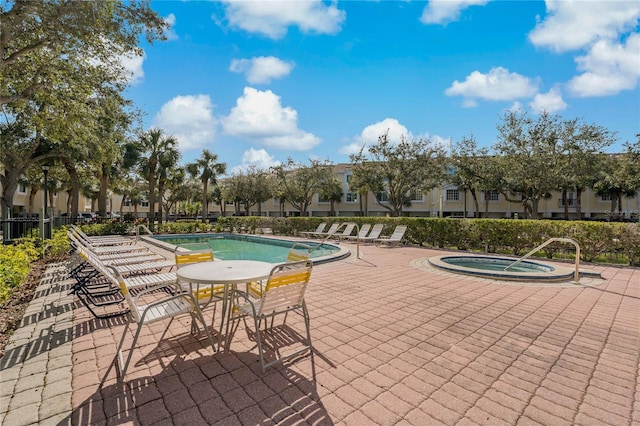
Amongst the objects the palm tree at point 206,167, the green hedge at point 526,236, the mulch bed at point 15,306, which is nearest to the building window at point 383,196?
the green hedge at point 526,236

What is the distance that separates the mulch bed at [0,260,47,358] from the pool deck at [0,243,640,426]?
134 mm

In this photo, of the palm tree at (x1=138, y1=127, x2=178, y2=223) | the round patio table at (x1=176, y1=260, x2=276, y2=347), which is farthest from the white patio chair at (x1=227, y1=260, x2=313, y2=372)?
the palm tree at (x1=138, y1=127, x2=178, y2=223)

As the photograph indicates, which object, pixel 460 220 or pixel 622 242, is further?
pixel 460 220

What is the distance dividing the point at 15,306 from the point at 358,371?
18.6 ft

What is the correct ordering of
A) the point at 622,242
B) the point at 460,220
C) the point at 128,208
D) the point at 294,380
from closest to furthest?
the point at 294,380 < the point at 622,242 < the point at 460,220 < the point at 128,208

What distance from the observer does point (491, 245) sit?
491 inches

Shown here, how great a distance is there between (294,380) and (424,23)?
1160 cm

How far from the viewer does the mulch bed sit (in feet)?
13.2

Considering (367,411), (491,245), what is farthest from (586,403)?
(491,245)

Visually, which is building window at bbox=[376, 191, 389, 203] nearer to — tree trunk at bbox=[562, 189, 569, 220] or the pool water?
the pool water

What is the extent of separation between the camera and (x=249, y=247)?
1695 centimetres

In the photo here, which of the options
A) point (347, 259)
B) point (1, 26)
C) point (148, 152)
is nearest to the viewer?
point (1, 26)

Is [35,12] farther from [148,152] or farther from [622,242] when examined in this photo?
[148,152]

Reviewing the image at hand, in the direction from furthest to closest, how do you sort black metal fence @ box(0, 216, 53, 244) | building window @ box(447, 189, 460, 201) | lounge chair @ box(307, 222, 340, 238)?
building window @ box(447, 189, 460, 201) → lounge chair @ box(307, 222, 340, 238) → black metal fence @ box(0, 216, 53, 244)
